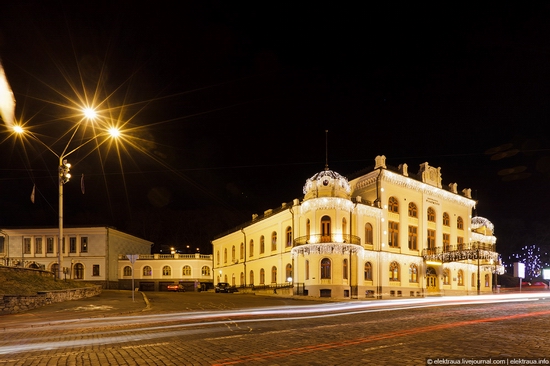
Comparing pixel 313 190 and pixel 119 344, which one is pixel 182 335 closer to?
pixel 119 344

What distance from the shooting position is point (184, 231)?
8881 cm

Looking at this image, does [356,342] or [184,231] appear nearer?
[356,342]

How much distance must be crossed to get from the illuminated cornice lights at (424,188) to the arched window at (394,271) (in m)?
7.82

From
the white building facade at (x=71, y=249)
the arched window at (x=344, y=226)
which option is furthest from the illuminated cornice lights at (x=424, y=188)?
the white building facade at (x=71, y=249)

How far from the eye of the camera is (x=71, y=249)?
6400 centimetres

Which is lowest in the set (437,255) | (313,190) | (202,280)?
(202,280)

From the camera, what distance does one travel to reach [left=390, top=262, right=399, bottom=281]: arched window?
143 ft

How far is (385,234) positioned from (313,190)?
8309mm

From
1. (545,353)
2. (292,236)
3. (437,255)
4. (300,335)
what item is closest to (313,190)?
(292,236)

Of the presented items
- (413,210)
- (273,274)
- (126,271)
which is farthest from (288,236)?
(126,271)

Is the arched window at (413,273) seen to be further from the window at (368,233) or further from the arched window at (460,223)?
the arched window at (460,223)

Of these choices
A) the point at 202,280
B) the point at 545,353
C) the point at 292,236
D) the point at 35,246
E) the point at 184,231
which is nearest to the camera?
the point at 545,353

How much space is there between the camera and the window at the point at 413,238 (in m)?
45.8

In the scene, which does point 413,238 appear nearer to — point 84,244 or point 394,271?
point 394,271
